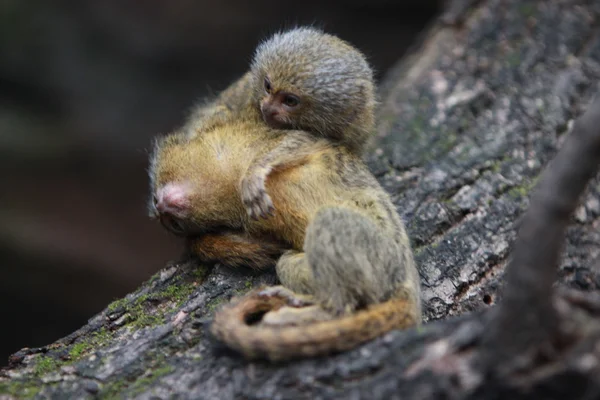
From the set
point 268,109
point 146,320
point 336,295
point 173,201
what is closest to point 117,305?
point 146,320

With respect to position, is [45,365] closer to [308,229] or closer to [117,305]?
[117,305]

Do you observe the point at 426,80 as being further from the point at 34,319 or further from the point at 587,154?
the point at 34,319

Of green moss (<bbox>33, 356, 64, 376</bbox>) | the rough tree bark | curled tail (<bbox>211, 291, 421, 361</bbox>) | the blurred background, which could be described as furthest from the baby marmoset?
A: the blurred background

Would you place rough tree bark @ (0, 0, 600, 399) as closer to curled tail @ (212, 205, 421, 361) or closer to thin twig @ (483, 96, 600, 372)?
thin twig @ (483, 96, 600, 372)

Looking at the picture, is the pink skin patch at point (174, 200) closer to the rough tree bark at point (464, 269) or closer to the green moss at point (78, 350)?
the rough tree bark at point (464, 269)

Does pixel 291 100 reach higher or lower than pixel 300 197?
higher

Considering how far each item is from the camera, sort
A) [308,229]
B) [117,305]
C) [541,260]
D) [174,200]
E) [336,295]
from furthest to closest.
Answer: [174,200]
[117,305]
[308,229]
[336,295]
[541,260]
